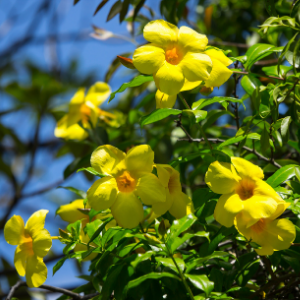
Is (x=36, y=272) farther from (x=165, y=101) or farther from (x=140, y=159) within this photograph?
(x=165, y=101)

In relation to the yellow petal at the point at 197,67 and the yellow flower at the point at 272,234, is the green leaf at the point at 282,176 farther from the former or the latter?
the yellow petal at the point at 197,67

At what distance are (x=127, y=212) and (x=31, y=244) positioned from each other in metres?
0.27

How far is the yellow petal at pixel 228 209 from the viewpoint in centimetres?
58

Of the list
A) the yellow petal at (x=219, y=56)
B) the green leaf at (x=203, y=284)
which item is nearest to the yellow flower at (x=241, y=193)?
the green leaf at (x=203, y=284)

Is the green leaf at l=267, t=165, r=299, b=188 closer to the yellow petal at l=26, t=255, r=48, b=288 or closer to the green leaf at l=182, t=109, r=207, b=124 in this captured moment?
the green leaf at l=182, t=109, r=207, b=124

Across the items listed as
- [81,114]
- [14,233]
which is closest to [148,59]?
[14,233]

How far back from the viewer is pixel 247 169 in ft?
2.05

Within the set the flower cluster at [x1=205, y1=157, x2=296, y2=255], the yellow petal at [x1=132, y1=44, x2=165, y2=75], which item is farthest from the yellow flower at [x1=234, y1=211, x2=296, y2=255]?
the yellow petal at [x1=132, y1=44, x2=165, y2=75]

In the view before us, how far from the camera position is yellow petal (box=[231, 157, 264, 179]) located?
621mm

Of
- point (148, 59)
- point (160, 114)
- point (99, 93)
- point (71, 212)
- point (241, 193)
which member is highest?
point (148, 59)

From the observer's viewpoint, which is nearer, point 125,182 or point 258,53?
point 125,182

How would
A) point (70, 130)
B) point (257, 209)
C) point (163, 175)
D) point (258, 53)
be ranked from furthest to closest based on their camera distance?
1. point (70, 130)
2. point (258, 53)
3. point (163, 175)
4. point (257, 209)

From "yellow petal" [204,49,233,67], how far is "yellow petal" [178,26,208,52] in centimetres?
3

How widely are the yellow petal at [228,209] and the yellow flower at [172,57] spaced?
22 centimetres
